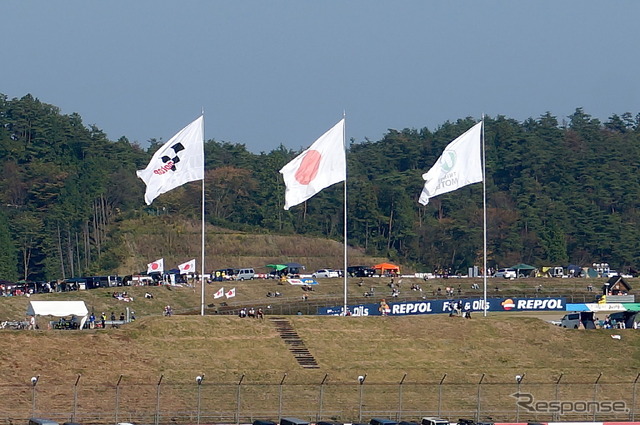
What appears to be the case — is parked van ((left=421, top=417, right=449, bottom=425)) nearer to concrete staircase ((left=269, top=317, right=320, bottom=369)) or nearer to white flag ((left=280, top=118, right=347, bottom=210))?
Result: concrete staircase ((left=269, top=317, right=320, bottom=369))

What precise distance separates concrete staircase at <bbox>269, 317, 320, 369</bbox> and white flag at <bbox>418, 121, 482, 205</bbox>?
1238cm

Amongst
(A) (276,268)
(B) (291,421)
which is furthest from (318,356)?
(A) (276,268)

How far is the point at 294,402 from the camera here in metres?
61.1

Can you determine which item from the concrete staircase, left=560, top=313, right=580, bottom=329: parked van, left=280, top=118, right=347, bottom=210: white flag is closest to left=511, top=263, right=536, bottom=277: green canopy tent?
left=560, top=313, right=580, bottom=329: parked van

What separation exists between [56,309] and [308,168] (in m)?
17.6

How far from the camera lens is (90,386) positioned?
6359 cm

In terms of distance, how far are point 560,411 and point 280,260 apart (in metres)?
93.1

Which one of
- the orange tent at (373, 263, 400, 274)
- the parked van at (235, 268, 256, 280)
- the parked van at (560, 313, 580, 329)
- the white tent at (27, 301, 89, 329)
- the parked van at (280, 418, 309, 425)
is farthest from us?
the orange tent at (373, 263, 400, 274)

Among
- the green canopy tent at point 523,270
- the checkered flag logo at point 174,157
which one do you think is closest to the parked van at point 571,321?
the checkered flag logo at point 174,157

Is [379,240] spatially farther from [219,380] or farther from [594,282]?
[219,380]

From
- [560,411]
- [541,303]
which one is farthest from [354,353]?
[541,303]

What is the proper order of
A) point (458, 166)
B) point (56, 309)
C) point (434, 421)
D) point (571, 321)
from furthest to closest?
1. point (571, 321)
2. point (458, 166)
3. point (56, 309)
4. point (434, 421)

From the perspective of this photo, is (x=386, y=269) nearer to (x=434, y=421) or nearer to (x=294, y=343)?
(x=294, y=343)

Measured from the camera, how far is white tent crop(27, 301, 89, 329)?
7475 cm
